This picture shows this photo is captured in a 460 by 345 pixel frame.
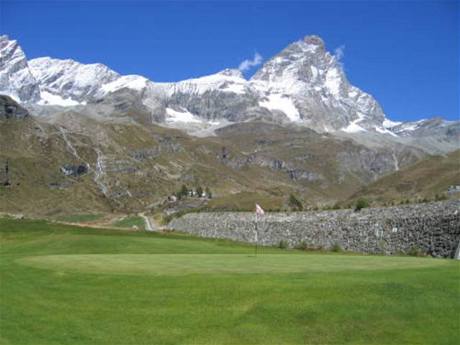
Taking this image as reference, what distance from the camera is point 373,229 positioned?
4653 centimetres

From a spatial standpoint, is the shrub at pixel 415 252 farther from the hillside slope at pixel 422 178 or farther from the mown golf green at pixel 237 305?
the hillside slope at pixel 422 178

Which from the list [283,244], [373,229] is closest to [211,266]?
[373,229]

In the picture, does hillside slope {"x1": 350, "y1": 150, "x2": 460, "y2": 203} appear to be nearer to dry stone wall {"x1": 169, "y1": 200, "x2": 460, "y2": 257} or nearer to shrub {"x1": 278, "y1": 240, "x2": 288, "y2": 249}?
dry stone wall {"x1": 169, "y1": 200, "x2": 460, "y2": 257}

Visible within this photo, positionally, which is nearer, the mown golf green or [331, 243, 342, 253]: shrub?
the mown golf green

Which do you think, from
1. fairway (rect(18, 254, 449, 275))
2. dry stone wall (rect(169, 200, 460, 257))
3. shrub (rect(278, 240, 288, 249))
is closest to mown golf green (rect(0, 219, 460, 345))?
fairway (rect(18, 254, 449, 275))

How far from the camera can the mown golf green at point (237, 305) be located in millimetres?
16672

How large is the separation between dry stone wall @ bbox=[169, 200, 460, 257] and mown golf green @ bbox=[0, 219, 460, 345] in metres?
14.5

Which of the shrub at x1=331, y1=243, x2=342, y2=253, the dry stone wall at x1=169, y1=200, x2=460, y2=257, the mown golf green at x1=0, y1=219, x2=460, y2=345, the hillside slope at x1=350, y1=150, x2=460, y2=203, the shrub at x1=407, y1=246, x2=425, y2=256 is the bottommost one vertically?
the mown golf green at x1=0, y1=219, x2=460, y2=345

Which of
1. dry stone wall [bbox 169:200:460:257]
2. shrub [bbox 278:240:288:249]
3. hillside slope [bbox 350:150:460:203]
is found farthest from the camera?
hillside slope [bbox 350:150:460:203]

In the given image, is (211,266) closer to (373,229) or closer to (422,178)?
(373,229)

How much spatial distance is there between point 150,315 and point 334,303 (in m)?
5.86

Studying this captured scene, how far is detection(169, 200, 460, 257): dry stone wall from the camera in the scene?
129ft

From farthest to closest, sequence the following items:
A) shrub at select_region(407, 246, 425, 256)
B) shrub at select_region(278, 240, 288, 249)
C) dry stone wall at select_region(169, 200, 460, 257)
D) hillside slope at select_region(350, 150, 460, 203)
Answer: hillside slope at select_region(350, 150, 460, 203), shrub at select_region(278, 240, 288, 249), shrub at select_region(407, 246, 425, 256), dry stone wall at select_region(169, 200, 460, 257)

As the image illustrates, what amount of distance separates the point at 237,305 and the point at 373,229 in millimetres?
29887
